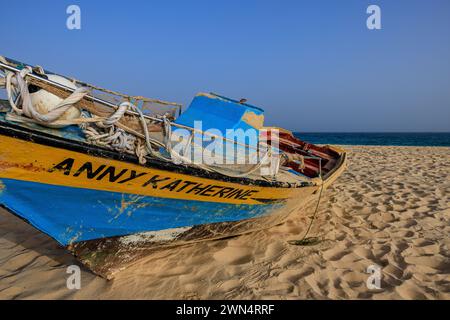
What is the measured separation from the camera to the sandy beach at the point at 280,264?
3.20 meters

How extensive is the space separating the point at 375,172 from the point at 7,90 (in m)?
10.5

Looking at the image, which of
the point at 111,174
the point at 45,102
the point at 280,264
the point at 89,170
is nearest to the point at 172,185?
the point at 111,174

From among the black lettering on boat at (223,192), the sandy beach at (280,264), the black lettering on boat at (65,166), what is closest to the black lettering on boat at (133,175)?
the black lettering on boat at (65,166)

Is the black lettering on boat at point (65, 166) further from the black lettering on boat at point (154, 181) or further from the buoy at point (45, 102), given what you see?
the black lettering on boat at point (154, 181)

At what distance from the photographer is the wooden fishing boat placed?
2652mm

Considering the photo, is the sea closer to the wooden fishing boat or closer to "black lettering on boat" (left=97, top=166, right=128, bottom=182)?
the wooden fishing boat

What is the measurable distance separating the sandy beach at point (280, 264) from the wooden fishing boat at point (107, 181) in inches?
13.0

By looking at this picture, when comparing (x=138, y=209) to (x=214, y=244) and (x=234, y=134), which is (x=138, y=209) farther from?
(x=234, y=134)

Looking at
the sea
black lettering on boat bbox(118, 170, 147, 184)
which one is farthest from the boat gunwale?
the sea

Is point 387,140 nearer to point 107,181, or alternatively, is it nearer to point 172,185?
point 172,185

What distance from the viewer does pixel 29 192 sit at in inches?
112

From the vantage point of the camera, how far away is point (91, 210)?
123 inches

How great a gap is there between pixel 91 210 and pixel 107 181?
16.5 inches
